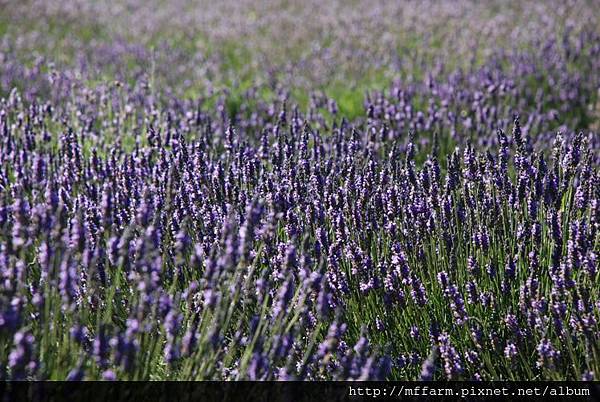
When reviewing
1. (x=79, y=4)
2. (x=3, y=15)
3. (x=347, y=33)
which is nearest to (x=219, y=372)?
(x=347, y=33)

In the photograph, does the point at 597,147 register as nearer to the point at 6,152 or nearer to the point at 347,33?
the point at 6,152

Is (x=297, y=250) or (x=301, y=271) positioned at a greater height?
(x=297, y=250)

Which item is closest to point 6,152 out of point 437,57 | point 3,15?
point 437,57

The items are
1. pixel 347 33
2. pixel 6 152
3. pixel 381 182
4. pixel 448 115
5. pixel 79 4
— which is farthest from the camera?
pixel 79 4

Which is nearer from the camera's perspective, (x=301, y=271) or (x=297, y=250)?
(x=301, y=271)

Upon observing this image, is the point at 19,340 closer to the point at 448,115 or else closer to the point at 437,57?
the point at 448,115

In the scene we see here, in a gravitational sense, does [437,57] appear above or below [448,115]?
above

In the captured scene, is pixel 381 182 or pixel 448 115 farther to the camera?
pixel 448 115

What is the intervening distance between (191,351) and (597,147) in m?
3.60

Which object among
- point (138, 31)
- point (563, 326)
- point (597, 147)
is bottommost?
point (563, 326)

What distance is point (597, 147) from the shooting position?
4.64 meters

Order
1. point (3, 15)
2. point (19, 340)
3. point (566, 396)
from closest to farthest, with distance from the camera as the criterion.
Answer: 1. point (19, 340)
2. point (566, 396)
3. point (3, 15)

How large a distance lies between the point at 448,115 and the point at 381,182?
91.4 inches

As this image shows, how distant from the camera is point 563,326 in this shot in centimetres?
229
